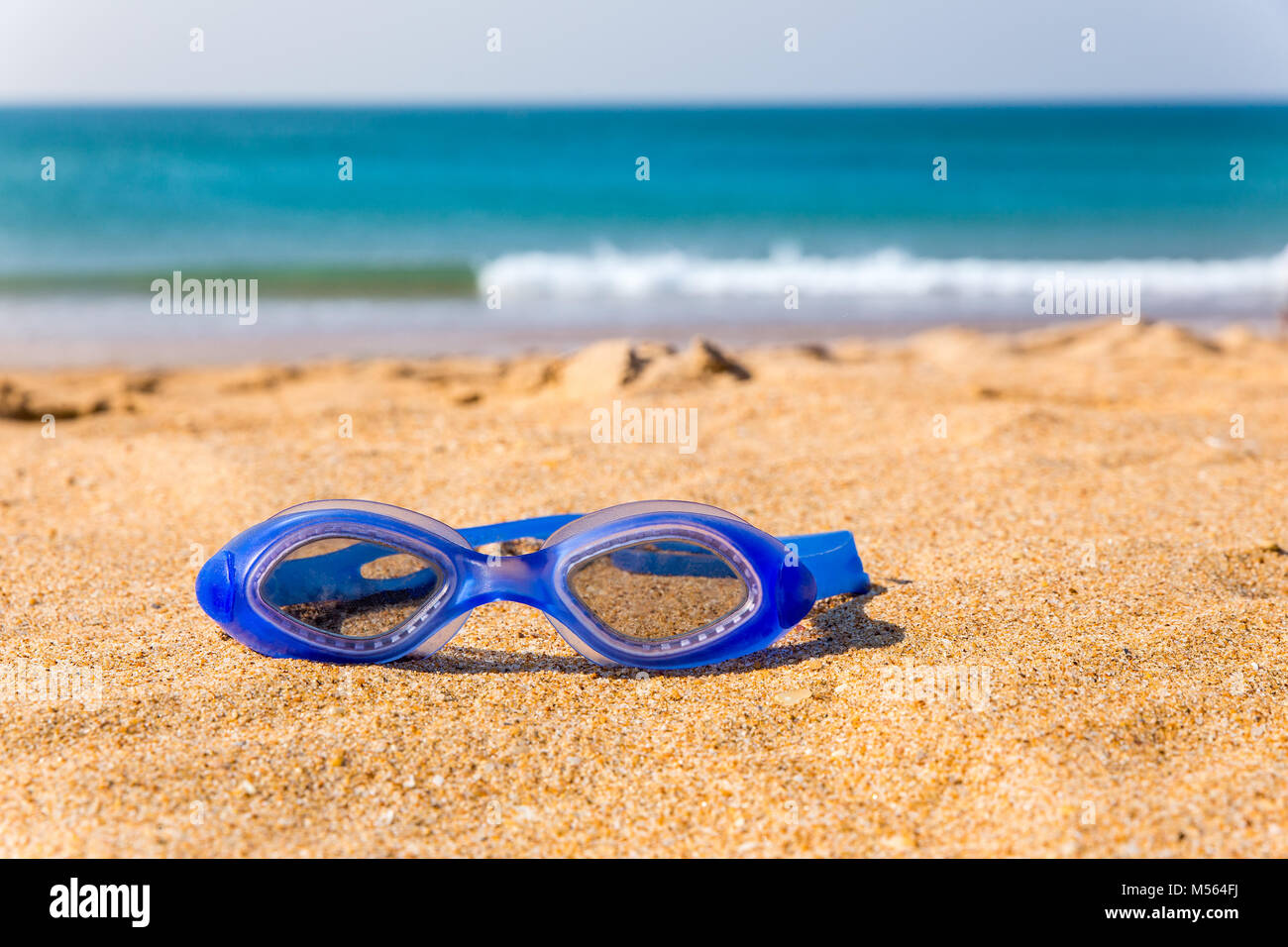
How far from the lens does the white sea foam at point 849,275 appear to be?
1102cm

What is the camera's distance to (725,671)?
2104 mm

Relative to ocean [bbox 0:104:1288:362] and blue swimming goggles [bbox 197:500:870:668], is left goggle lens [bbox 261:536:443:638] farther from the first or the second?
ocean [bbox 0:104:1288:362]

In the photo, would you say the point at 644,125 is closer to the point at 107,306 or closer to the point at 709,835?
the point at 107,306

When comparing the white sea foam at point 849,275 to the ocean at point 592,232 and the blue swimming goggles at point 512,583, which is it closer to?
the ocean at point 592,232

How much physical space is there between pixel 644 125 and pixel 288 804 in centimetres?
2949

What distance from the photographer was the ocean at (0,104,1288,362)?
9.18 metres

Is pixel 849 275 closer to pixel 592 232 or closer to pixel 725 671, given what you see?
pixel 592 232

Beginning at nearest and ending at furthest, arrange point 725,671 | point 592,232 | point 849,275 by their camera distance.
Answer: point 725,671 < point 849,275 < point 592,232

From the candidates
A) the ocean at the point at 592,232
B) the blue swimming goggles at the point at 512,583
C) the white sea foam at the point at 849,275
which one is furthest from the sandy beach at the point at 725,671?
the white sea foam at the point at 849,275

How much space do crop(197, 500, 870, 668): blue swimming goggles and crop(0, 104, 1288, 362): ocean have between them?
222 inches

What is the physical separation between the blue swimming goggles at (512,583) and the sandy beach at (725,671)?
0.08 meters

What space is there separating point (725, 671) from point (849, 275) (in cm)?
1082

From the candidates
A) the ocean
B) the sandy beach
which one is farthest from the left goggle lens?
the ocean

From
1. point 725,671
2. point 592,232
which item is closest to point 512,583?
point 725,671
